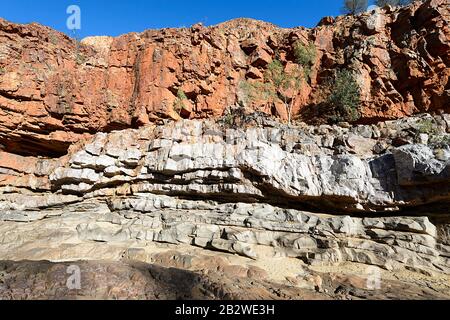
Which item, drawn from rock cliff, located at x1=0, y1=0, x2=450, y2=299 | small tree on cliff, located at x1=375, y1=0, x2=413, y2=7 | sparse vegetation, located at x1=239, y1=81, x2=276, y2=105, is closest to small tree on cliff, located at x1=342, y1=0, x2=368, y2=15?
small tree on cliff, located at x1=375, y1=0, x2=413, y2=7

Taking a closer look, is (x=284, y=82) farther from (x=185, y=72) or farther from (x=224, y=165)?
(x=224, y=165)

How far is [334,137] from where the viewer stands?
13055 millimetres

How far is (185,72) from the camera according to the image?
16.9 metres

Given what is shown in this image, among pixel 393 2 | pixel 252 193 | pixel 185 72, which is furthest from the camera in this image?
pixel 393 2

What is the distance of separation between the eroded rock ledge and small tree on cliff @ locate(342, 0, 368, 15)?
47.8 ft

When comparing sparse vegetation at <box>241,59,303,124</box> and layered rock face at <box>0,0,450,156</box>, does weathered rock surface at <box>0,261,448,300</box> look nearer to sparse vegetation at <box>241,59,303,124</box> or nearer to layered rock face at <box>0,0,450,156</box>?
layered rock face at <box>0,0,450,156</box>

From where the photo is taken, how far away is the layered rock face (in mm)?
14828

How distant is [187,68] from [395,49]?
12.2 m

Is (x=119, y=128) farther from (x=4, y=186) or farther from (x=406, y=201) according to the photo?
(x=406, y=201)

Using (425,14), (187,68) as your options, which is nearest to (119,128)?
(187,68)

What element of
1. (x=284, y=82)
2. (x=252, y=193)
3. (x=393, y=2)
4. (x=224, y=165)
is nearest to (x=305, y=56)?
(x=284, y=82)

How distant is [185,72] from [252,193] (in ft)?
30.5

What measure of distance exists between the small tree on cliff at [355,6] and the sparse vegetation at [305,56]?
8054 mm

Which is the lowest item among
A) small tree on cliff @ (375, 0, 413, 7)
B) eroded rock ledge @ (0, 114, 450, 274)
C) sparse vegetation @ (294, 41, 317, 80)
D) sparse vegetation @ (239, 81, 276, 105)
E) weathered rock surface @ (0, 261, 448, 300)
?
weathered rock surface @ (0, 261, 448, 300)
